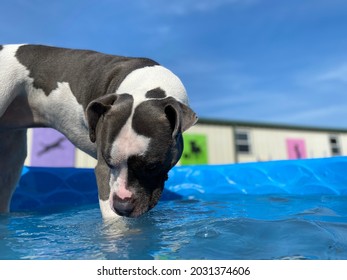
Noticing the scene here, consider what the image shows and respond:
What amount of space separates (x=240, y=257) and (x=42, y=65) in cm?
341

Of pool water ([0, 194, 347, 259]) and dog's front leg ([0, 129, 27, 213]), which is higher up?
dog's front leg ([0, 129, 27, 213])

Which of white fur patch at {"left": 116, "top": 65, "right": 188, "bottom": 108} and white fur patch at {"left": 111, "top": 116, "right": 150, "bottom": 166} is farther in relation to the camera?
white fur patch at {"left": 116, "top": 65, "right": 188, "bottom": 108}

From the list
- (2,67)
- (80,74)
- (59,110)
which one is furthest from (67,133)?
(2,67)

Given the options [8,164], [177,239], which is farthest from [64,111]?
[177,239]

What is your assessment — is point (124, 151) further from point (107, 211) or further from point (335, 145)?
point (335, 145)

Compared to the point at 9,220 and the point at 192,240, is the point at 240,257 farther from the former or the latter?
the point at 9,220

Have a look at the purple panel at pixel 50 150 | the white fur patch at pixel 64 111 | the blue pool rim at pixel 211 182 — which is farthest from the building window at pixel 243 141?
the white fur patch at pixel 64 111

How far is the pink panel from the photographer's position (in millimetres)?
24031

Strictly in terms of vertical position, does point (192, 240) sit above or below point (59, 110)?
below

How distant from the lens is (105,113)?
314cm

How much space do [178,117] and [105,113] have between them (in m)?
0.67

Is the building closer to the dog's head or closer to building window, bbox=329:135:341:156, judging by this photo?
building window, bbox=329:135:341:156

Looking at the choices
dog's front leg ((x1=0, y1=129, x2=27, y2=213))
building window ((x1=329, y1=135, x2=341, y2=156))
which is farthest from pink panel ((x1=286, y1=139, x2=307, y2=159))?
dog's front leg ((x1=0, y1=129, x2=27, y2=213))
